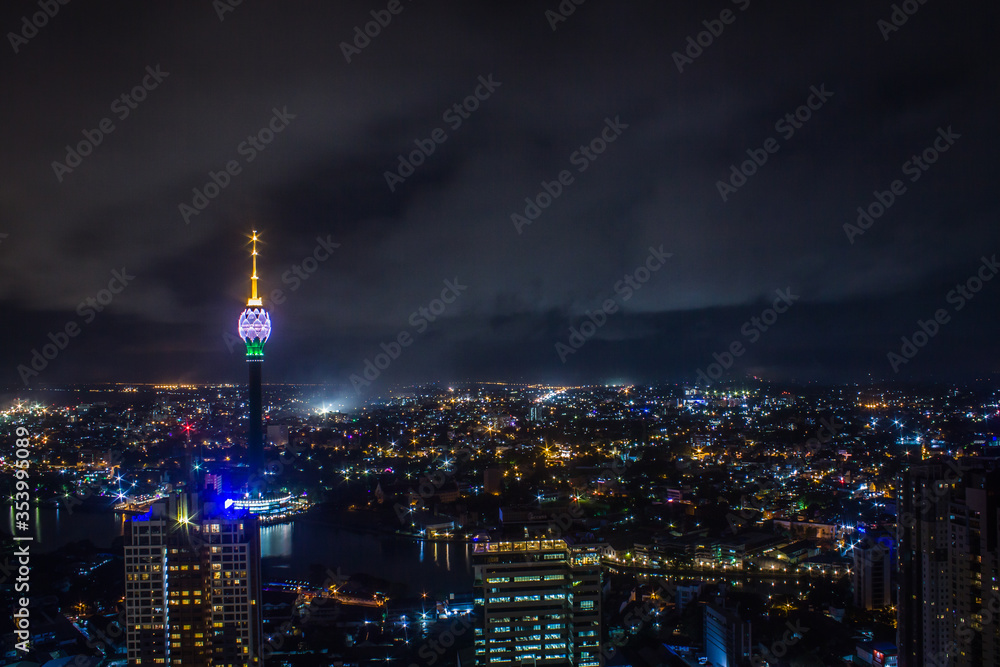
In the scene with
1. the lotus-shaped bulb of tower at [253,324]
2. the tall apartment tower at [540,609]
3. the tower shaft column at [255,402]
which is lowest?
the tall apartment tower at [540,609]

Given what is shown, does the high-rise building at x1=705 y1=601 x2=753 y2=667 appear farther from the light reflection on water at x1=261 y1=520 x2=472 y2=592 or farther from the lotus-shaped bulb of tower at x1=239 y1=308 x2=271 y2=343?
the lotus-shaped bulb of tower at x1=239 y1=308 x2=271 y2=343

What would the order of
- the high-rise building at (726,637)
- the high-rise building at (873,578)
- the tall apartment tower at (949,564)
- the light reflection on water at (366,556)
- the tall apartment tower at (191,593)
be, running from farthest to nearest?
the light reflection on water at (366,556) → the high-rise building at (873,578) → the high-rise building at (726,637) → the tall apartment tower at (191,593) → the tall apartment tower at (949,564)

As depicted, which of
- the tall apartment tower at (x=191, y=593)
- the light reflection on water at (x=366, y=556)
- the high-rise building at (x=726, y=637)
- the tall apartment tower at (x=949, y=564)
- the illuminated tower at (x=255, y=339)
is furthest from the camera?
the illuminated tower at (x=255, y=339)

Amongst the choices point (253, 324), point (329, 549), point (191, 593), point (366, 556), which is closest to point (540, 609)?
point (191, 593)

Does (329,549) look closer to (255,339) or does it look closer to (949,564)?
(255,339)

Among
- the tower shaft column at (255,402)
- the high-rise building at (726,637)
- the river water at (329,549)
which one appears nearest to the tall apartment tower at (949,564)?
the high-rise building at (726,637)

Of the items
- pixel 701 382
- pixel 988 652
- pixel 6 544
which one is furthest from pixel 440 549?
pixel 701 382

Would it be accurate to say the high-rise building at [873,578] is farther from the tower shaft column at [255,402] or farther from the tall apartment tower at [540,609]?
the tower shaft column at [255,402]
